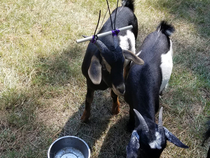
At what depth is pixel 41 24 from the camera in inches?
198

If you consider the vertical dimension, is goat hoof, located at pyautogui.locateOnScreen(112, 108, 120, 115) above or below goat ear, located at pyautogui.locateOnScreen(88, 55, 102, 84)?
below

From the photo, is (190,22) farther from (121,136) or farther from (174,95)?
(121,136)

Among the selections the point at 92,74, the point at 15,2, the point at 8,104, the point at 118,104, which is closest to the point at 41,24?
the point at 15,2

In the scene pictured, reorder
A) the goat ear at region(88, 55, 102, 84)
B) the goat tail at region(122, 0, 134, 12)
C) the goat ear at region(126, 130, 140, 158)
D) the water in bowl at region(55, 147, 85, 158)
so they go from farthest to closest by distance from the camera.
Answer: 1. the goat tail at region(122, 0, 134, 12)
2. the water in bowl at region(55, 147, 85, 158)
3. the goat ear at region(88, 55, 102, 84)
4. the goat ear at region(126, 130, 140, 158)

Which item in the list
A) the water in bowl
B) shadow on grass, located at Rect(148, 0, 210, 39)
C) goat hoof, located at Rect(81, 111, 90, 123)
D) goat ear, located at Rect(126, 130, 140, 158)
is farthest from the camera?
shadow on grass, located at Rect(148, 0, 210, 39)

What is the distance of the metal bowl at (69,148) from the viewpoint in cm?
296

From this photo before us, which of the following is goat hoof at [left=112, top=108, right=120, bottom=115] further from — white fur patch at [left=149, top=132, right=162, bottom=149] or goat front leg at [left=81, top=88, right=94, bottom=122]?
white fur patch at [left=149, top=132, right=162, bottom=149]

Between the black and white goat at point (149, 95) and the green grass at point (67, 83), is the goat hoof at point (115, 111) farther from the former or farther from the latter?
the black and white goat at point (149, 95)

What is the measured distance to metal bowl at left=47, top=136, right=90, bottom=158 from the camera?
2.96 meters

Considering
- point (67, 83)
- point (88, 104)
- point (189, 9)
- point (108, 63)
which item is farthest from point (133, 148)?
point (189, 9)

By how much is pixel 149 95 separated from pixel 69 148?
4.11 feet

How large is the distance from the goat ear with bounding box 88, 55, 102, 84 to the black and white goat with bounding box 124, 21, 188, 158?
0.55 meters

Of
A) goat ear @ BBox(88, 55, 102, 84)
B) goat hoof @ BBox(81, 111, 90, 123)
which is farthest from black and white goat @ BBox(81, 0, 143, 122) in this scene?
goat hoof @ BBox(81, 111, 90, 123)

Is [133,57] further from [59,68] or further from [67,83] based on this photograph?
[59,68]
